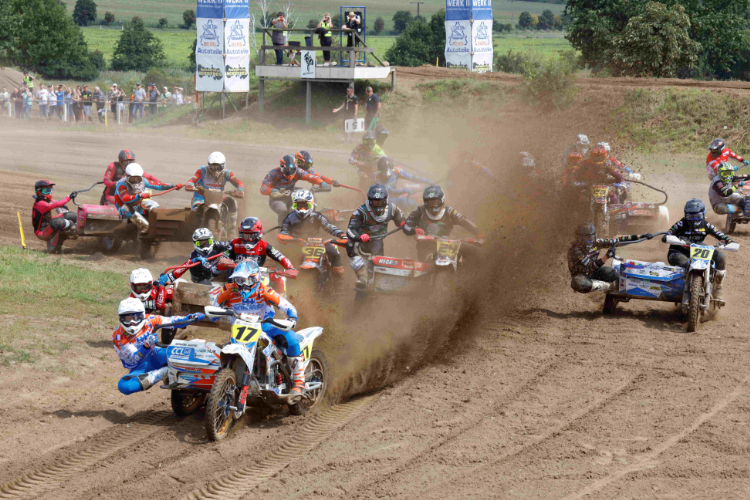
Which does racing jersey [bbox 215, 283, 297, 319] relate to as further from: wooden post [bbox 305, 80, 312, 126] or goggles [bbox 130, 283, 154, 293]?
wooden post [bbox 305, 80, 312, 126]

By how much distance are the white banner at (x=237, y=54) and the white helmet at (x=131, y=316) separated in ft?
90.9

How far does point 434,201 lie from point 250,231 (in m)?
4.09

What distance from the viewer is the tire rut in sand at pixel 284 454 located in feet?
23.1

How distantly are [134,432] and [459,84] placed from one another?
102 ft

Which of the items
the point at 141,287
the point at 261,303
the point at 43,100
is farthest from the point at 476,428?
the point at 43,100

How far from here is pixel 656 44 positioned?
38.0 metres

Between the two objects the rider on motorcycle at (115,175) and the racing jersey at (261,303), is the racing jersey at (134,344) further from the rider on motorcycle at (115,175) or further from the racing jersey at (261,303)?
the rider on motorcycle at (115,175)

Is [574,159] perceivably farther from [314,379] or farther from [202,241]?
[314,379]

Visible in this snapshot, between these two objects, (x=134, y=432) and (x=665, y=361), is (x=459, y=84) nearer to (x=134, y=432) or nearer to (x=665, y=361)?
(x=665, y=361)

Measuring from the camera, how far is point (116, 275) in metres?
16.1

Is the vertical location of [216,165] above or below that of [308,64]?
below

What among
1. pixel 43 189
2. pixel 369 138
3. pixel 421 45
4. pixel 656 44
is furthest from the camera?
pixel 421 45

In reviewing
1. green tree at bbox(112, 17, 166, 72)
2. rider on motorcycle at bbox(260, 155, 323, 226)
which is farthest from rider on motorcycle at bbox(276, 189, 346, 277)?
green tree at bbox(112, 17, 166, 72)

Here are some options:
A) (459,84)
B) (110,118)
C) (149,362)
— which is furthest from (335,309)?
(110,118)
